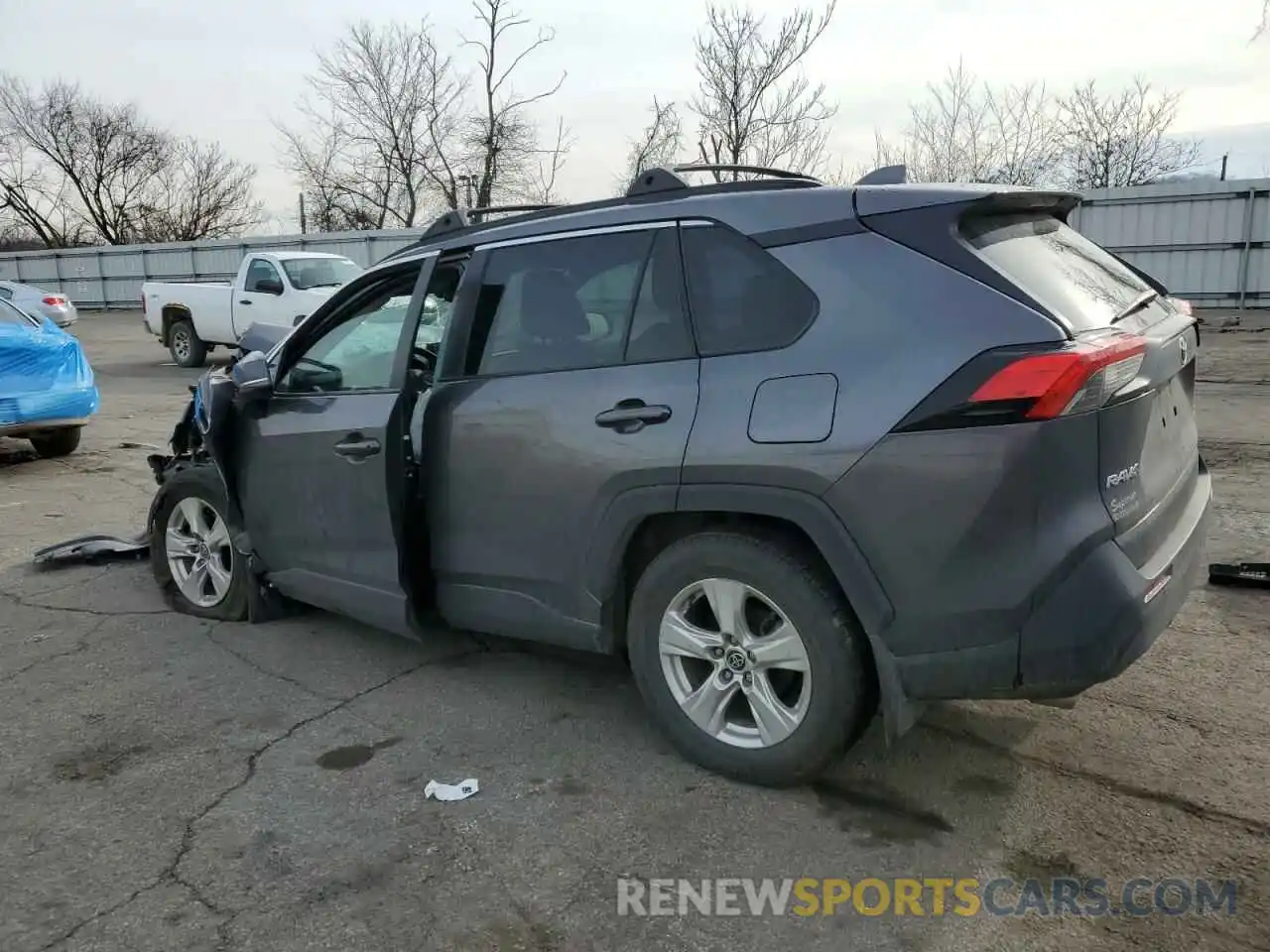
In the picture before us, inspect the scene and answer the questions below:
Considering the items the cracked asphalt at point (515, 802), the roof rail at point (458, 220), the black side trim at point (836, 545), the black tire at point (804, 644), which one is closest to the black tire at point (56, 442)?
the cracked asphalt at point (515, 802)

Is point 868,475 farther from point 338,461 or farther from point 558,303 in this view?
point 338,461

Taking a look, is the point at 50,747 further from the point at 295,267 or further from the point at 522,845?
the point at 295,267

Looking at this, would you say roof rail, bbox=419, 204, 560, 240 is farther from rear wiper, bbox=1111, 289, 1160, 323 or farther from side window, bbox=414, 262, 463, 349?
rear wiper, bbox=1111, 289, 1160, 323

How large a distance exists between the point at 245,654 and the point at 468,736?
4.76 ft

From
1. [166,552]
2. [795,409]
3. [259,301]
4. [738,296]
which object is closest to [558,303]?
[738,296]

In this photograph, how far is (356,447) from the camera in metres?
4.02

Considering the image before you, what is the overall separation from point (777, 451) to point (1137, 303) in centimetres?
132

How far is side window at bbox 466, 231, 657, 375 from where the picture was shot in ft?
11.4

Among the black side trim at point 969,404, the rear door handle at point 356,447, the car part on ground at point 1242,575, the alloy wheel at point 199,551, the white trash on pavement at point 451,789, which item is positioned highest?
the black side trim at point 969,404

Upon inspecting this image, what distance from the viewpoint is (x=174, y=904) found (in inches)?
108

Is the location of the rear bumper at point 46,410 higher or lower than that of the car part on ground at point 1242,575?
higher

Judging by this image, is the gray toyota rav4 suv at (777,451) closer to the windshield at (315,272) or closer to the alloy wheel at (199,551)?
the alloy wheel at (199,551)

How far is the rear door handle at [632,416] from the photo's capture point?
324 cm

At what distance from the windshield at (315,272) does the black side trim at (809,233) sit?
14.2 m
